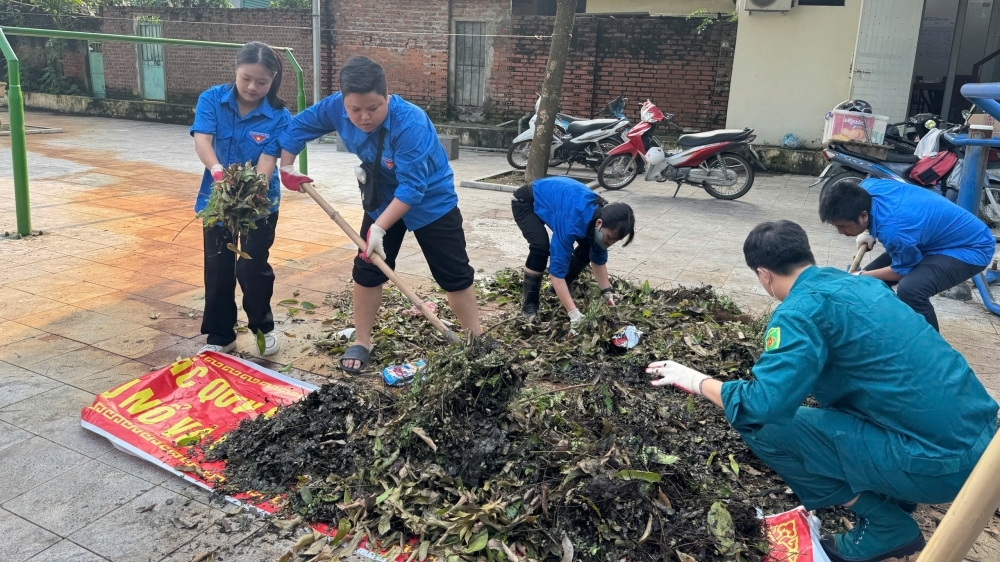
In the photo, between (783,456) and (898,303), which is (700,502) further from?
(898,303)

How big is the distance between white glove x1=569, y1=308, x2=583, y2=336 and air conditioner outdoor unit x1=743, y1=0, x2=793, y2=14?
28.5 ft

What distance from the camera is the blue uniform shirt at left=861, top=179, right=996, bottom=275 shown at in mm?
3734

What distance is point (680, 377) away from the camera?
8.02 ft

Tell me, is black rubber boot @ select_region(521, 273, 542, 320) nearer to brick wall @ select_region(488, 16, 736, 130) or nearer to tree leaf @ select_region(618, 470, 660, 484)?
tree leaf @ select_region(618, 470, 660, 484)

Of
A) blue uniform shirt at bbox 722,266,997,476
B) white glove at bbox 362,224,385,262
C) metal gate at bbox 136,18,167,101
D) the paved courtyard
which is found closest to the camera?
blue uniform shirt at bbox 722,266,997,476

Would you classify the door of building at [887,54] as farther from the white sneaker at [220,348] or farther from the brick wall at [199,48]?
the brick wall at [199,48]

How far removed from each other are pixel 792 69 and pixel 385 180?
9.51 metres

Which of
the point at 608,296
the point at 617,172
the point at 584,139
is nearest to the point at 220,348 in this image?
the point at 608,296

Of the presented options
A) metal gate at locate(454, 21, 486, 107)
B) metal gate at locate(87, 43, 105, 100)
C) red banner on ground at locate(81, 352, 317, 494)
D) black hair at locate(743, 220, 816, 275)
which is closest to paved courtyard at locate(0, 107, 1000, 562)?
red banner on ground at locate(81, 352, 317, 494)

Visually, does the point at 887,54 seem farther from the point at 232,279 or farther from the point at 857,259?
the point at 232,279

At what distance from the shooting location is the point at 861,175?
793 cm

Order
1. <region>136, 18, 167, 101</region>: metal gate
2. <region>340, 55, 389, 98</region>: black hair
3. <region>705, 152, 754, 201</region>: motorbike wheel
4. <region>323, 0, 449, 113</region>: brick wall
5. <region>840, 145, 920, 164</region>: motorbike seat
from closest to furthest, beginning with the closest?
<region>340, 55, 389, 98</region>: black hair → <region>840, 145, 920, 164</region>: motorbike seat → <region>705, 152, 754, 201</region>: motorbike wheel → <region>323, 0, 449, 113</region>: brick wall → <region>136, 18, 167, 101</region>: metal gate

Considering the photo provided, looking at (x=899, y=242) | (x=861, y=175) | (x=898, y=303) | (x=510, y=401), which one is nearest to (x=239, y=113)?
(x=510, y=401)

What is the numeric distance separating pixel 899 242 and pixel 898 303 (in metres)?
1.72
